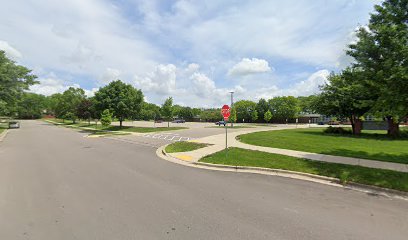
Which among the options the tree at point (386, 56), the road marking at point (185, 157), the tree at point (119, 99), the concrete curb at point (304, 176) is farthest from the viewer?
the tree at point (119, 99)

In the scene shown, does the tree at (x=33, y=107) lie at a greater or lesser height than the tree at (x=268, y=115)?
greater

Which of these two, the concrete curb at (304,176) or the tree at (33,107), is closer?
the concrete curb at (304,176)

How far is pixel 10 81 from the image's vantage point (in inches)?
1228

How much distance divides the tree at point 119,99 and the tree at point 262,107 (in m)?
44.3

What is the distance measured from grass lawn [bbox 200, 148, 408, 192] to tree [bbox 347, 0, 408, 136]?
2811 mm

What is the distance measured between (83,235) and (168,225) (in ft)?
5.01

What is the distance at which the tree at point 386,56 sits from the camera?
28.2 ft

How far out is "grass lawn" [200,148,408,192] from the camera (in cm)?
742

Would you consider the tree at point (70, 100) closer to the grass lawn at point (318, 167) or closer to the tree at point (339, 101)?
the tree at point (339, 101)

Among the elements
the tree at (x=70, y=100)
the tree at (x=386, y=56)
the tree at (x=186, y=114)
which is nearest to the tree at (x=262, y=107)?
the tree at (x=186, y=114)

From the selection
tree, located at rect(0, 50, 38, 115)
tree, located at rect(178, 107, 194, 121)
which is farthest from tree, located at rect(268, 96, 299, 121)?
tree, located at rect(0, 50, 38, 115)

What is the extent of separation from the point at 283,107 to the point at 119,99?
48.9 m

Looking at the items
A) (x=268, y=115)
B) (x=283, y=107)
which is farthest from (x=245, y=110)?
(x=283, y=107)

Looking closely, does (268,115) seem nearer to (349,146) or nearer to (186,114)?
(186,114)
